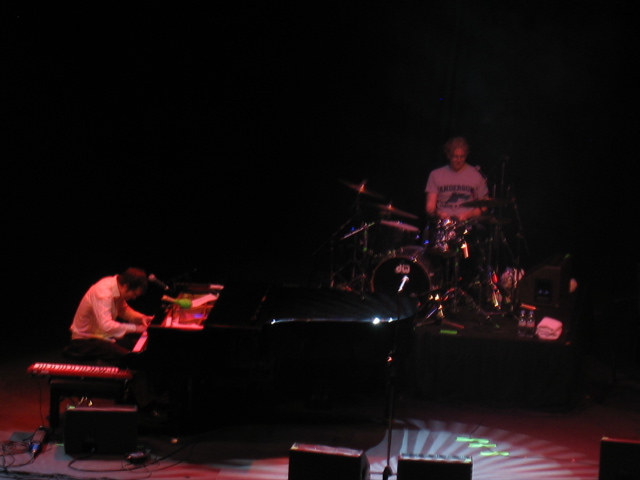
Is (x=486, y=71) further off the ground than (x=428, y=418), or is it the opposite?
(x=486, y=71)

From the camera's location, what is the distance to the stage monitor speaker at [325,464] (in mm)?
5082

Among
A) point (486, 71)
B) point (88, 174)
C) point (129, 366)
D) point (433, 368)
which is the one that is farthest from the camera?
point (88, 174)

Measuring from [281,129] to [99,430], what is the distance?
243 inches

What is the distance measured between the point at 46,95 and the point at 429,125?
4877 mm

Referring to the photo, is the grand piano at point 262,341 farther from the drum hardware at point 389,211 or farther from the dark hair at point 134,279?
the drum hardware at point 389,211

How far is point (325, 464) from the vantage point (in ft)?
16.8

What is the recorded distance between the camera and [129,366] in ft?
20.2

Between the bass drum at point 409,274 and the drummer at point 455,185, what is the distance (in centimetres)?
67

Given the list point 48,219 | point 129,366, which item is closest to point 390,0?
point 48,219

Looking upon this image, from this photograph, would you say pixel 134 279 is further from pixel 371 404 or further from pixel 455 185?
pixel 455 185

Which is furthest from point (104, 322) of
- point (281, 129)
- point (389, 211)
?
point (281, 129)

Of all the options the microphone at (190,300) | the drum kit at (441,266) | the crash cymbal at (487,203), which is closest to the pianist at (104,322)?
the microphone at (190,300)

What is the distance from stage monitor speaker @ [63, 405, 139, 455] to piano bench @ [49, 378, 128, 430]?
0.42 m

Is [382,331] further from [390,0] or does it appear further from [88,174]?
[88,174]
